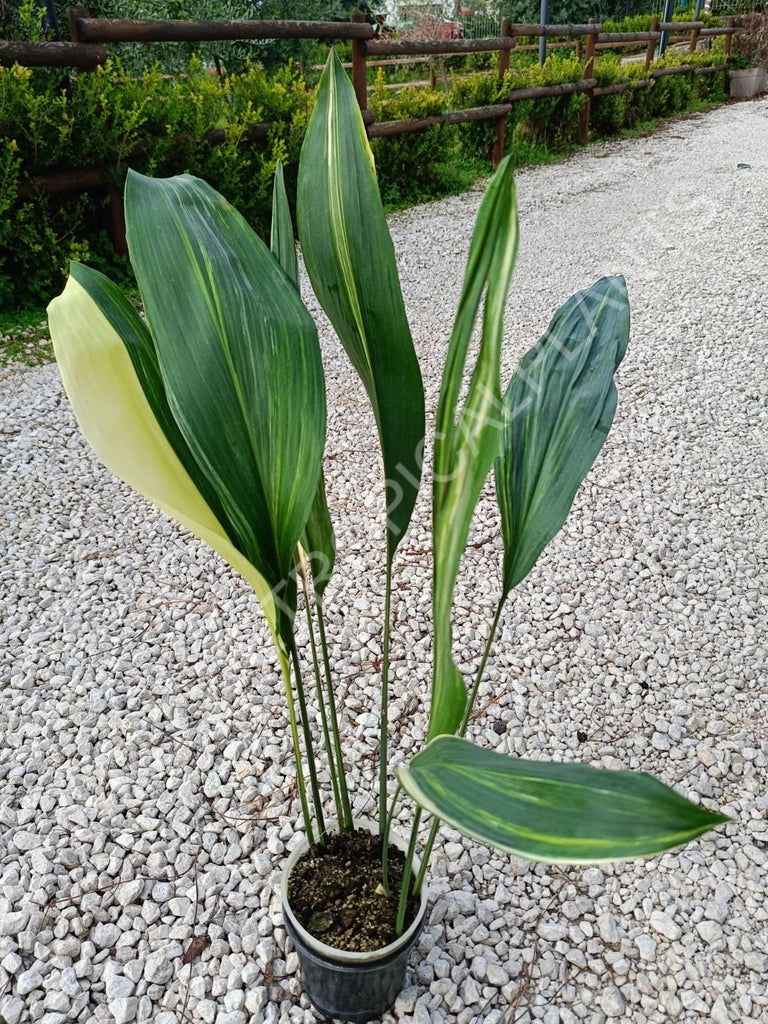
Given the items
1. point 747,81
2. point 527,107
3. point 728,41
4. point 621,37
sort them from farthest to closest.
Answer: point 747,81 < point 728,41 < point 621,37 < point 527,107

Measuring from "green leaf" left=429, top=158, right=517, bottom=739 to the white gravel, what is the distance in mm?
804

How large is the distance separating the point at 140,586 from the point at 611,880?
123cm

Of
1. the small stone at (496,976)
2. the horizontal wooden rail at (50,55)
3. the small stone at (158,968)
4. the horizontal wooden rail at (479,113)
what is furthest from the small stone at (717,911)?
the horizontal wooden rail at (479,113)

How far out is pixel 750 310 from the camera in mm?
3412

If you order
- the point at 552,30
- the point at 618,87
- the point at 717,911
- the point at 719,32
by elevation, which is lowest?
the point at 717,911

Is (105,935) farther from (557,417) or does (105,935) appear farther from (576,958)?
(557,417)

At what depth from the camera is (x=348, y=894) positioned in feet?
3.33

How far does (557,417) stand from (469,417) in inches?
13.0

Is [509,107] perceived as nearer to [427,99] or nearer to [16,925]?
[427,99]

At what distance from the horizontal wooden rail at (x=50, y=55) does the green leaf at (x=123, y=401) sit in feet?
9.79

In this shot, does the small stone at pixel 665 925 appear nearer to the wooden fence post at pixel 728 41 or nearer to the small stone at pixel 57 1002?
the small stone at pixel 57 1002

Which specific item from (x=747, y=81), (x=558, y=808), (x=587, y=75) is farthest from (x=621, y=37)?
(x=558, y=808)

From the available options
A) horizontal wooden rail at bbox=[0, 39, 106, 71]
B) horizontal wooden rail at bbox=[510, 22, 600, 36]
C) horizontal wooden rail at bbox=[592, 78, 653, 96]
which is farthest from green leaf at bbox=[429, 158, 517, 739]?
horizontal wooden rail at bbox=[592, 78, 653, 96]

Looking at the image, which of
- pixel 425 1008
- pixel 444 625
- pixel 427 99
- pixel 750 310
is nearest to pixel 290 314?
pixel 444 625
